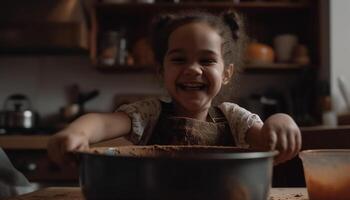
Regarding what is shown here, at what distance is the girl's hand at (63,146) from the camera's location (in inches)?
21.1

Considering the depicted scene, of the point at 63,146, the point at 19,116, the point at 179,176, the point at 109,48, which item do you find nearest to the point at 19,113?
the point at 19,116

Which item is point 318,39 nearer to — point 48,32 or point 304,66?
point 304,66

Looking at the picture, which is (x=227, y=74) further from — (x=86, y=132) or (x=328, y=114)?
(x=328, y=114)

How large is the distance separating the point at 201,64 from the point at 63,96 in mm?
2187

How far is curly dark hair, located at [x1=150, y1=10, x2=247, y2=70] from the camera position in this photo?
1.17 metres

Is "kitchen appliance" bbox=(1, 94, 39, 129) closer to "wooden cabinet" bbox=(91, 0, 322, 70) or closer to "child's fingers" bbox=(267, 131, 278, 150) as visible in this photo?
"wooden cabinet" bbox=(91, 0, 322, 70)

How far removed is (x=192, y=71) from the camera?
97 cm

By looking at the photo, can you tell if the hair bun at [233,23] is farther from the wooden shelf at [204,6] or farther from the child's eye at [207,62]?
the wooden shelf at [204,6]

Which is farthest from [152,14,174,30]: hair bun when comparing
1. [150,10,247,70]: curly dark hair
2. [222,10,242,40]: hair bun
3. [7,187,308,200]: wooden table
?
[7,187,308,200]: wooden table

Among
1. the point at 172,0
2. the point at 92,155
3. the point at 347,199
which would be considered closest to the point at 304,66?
the point at 172,0

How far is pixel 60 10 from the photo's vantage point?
9.02 ft

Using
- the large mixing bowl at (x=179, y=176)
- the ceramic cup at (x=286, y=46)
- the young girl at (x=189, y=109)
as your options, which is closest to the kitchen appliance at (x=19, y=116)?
the ceramic cup at (x=286, y=46)

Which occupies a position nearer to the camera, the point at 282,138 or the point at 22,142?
the point at 282,138

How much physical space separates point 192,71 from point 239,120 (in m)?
0.14
